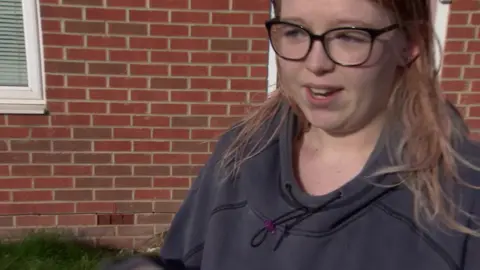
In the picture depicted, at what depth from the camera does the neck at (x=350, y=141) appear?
1.25 m

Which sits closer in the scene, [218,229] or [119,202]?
[218,229]

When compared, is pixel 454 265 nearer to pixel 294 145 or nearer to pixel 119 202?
pixel 294 145

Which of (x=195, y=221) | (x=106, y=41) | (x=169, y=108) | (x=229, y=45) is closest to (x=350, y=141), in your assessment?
(x=195, y=221)

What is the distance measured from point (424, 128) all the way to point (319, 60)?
0.33 metres

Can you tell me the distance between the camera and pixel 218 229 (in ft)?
4.39

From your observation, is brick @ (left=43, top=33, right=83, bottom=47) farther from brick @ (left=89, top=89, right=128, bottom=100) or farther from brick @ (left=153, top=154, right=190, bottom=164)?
brick @ (left=153, top=154, right=190, bottom=164)

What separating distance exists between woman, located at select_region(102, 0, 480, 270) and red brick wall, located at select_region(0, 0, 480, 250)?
1.99 meters

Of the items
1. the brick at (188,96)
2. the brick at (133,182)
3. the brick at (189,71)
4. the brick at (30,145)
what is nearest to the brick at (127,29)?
the brick at (189,71)

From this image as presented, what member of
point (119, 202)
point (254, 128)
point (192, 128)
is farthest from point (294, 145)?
point (119, 202)

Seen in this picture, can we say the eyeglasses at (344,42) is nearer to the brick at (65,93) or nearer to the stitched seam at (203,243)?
the stitched seam at (203,243)

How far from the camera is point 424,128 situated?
4.01 feet

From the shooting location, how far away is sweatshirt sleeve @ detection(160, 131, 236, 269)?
144 cm

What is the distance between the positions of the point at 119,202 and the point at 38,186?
21.5 inches

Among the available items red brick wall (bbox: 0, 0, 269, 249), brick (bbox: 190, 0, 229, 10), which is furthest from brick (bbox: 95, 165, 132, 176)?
brick (bbox: 190, 0, 229, 10)
